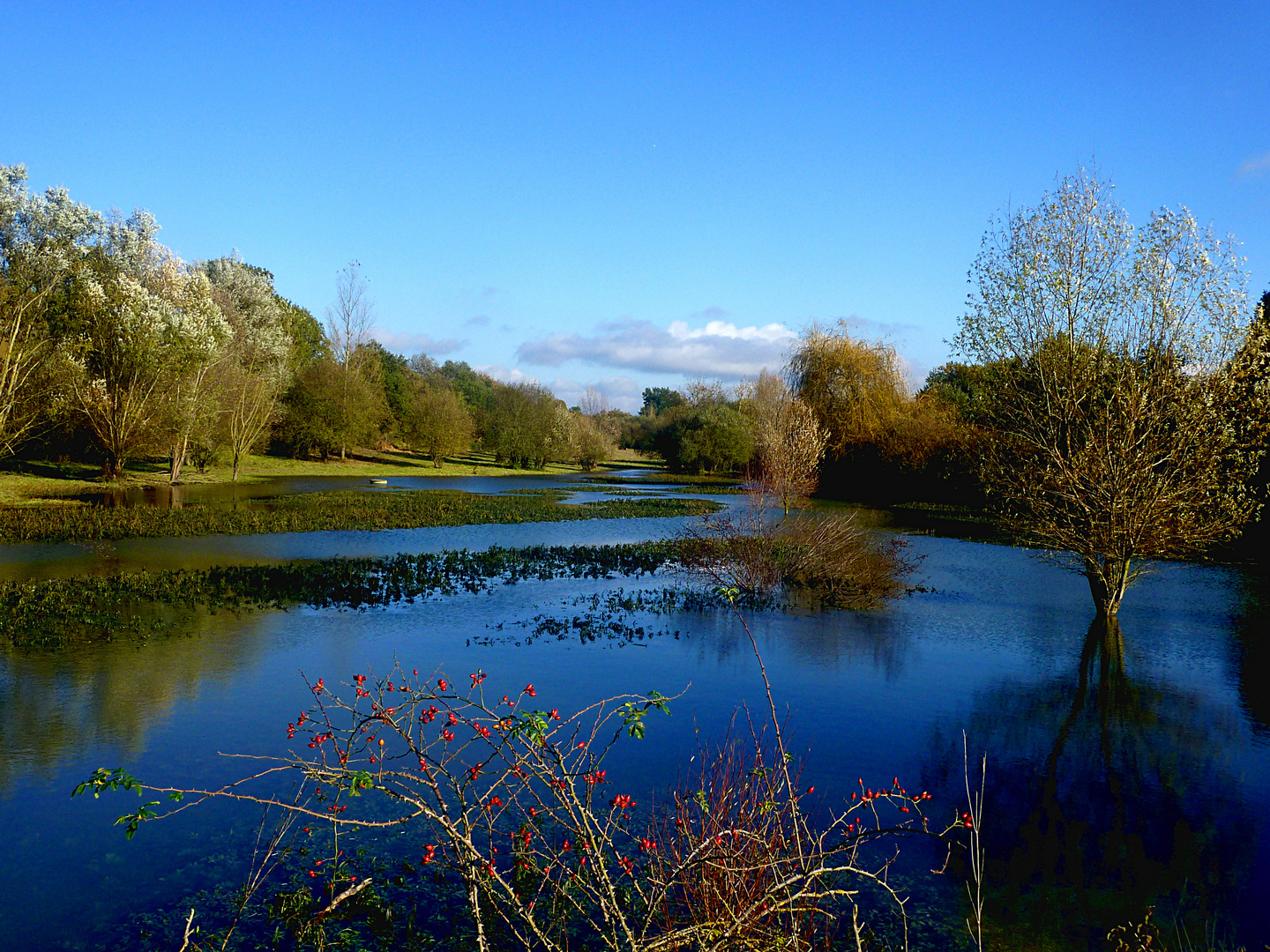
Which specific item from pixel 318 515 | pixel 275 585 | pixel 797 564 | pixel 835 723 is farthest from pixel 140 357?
pixel 835 723

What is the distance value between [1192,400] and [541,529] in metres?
18.7

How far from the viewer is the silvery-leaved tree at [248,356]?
42.2 meters

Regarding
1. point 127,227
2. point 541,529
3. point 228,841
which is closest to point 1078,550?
point 228,841

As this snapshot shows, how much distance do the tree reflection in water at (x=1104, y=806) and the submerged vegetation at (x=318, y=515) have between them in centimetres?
2040

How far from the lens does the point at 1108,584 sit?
13.8 meters

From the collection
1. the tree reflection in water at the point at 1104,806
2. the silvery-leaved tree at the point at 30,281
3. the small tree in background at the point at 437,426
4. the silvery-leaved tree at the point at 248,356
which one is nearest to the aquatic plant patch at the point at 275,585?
the tree reflection in water at the point at 1104,806

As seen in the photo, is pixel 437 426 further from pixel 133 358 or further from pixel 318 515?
pixel 318 515

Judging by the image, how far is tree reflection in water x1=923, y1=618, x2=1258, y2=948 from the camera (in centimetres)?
544

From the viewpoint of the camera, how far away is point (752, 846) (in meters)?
4.45

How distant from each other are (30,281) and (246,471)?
1627cm

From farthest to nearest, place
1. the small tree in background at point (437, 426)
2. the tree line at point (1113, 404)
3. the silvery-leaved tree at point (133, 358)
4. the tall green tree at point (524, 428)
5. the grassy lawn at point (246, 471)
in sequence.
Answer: the tall green tree at point (524, 428)
the small tree in background at point (437, 426)
the silvery-leaved tree at point (133, 358)
the grassy lawn at point (246, 471)
the tree line at point (1113, 404)

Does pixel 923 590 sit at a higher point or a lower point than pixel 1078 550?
lower

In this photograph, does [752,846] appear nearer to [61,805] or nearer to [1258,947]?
[1258,947]

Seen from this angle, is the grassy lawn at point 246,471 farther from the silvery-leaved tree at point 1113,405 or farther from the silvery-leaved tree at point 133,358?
the silvery-leaved tree at point 1113,405
